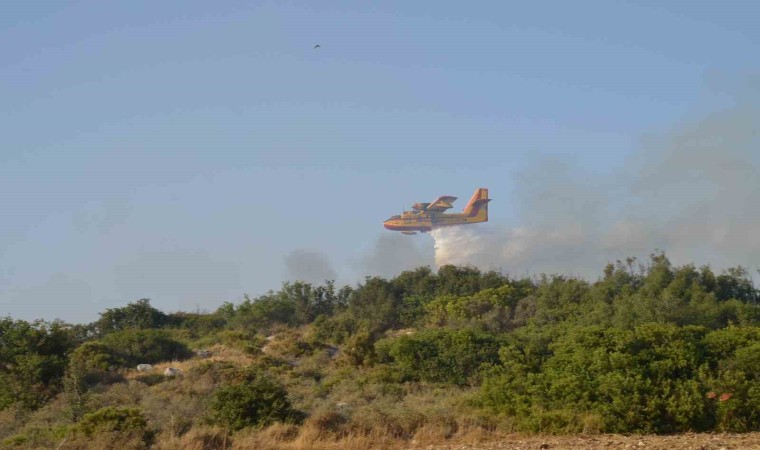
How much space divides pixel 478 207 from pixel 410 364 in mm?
41790

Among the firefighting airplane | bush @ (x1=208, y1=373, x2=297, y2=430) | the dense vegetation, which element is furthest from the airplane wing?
bush @ (x1=208, y1=373, x2=297, y2=430)

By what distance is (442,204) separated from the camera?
65938 millimetres

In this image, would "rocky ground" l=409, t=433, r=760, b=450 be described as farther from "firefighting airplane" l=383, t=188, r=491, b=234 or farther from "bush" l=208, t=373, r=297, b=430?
"firefighting airplane" l=383, t=188, r=491, b=234

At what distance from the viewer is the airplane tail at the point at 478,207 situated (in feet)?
223

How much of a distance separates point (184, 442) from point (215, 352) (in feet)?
70.6

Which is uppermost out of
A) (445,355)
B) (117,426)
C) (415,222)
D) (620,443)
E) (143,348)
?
(415,222)

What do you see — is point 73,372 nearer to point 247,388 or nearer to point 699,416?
point 247,388

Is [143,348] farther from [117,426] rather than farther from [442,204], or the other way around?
[442,204]

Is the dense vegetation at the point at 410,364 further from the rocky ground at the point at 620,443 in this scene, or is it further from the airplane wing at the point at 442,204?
the airplane wing at the point at 442,204

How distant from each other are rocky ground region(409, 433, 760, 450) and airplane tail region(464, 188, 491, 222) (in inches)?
2013

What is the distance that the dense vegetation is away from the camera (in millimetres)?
17438

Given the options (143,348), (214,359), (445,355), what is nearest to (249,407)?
(445,355)

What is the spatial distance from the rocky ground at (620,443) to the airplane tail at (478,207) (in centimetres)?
5113

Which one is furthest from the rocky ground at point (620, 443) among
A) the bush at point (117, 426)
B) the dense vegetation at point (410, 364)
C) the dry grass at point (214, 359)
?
the dry grass at point (214, 359)
